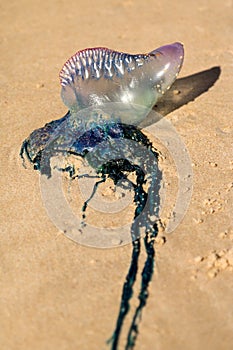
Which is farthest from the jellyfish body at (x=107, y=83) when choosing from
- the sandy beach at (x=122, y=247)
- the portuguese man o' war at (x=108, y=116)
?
the sandy beach at (x=122, y=247)

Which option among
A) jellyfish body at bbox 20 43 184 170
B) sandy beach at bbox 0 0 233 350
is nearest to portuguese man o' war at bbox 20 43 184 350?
jellyfish body at bbox 20 43 184 170

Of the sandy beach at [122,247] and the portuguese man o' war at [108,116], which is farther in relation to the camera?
the portuguese man o' war at [108,116]

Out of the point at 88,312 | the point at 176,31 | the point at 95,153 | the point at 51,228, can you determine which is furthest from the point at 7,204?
the point at 176,31

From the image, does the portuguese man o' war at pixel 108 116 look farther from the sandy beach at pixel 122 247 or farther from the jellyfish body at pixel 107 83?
the sandy beach at pixel 122 247

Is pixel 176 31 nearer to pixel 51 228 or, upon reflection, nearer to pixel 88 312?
pixel 51 228

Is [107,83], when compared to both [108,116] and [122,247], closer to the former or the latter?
[108,116]

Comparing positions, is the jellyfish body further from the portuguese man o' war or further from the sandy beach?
the sandy beach
